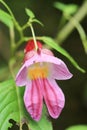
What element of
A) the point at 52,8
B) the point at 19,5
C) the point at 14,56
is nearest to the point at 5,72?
the point at 14,56

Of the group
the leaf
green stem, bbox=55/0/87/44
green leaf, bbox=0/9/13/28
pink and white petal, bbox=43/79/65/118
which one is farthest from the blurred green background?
pink and white petal, bbox=43/79/65/118

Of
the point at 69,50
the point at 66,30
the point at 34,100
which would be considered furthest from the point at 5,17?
the point at 69,50

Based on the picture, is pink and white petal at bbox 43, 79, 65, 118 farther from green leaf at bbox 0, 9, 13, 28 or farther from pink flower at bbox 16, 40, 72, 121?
green leaf at bbox 0, 9, 13, 28

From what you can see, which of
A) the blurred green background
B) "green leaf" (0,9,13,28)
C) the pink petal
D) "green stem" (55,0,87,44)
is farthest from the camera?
the blurred green background

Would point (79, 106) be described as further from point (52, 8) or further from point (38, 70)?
point (38, 70)

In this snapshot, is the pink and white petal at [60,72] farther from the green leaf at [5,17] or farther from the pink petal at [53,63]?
the green leaf at [5,17]

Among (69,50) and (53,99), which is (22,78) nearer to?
(53,99)

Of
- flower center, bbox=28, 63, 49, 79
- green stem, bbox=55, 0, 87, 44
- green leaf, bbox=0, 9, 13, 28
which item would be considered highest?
green stem, bbox=55, 0, 87, 44
